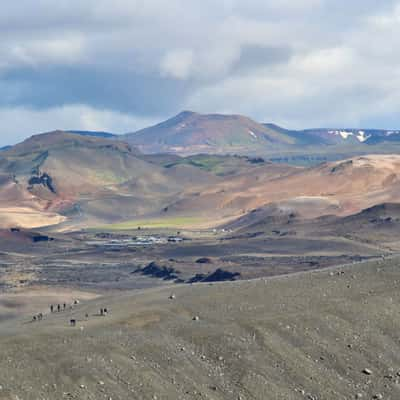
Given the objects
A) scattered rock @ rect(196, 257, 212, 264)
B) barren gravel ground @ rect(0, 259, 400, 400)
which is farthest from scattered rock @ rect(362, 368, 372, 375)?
scattered rock @ rect(196, 257, 212, 264)

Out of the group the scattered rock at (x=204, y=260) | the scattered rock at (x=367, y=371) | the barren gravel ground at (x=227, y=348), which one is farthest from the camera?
the scattered rock at (x=204, y=260)

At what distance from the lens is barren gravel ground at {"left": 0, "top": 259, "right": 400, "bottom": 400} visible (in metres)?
39.4

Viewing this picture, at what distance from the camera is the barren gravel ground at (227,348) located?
1550 inches

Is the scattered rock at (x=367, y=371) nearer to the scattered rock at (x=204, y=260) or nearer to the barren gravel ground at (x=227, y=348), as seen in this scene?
the barren gravel ground at (x=227, y=348)

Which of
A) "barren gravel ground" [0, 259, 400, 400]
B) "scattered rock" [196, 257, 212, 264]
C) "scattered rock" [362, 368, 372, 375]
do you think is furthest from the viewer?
"scattered rock" [196, 257, 212, 264]

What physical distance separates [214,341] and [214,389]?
15.3 ft

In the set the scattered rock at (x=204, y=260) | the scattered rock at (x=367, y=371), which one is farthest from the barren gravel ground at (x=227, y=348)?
the scattered rock at (x=204, y=260)

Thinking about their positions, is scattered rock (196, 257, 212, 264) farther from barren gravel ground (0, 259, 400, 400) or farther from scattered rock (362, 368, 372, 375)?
scattered rock (362, 368, 372, 375)

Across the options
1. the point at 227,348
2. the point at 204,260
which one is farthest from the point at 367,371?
the point at 204,260

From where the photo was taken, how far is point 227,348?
43906 millimetres

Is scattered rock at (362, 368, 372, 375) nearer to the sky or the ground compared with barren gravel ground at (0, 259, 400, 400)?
nearer to the ground

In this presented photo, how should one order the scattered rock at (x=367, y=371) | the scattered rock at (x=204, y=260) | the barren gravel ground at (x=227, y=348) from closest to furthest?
the barren gravel ground at (x=227, y=348) < the scattered rock at (x=367, y=371) < the scattered rock at (x=204, y=260)

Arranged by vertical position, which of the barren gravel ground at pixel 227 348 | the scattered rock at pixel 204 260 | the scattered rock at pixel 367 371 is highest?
the barren gravel ground at pixel 227 348

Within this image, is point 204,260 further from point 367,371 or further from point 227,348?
point 367,371
